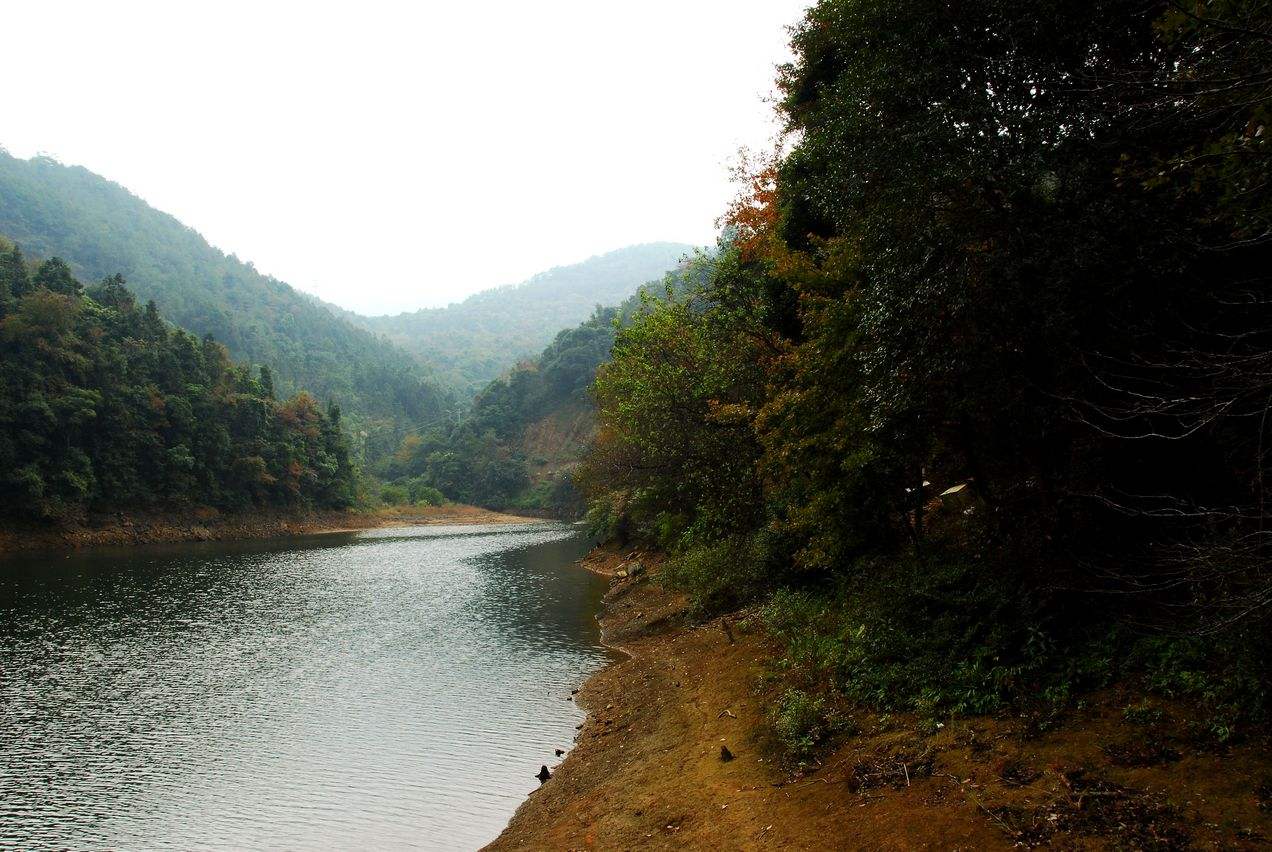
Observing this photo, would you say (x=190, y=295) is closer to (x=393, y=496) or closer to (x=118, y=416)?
(x=393, y=496)

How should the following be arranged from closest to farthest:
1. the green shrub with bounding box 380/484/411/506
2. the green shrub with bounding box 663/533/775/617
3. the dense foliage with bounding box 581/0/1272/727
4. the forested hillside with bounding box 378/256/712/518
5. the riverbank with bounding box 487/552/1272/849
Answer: the riverbank with bounding box 487/552/1272/849 → the dense foliage with bounding box 581/0/1272/727 → the green shrub with bounding box 663/533/775/617 → the green shrub with bounding box 380/484/411/506 → the forested hillside with bounding box 378/256/712/518

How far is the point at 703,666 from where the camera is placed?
17062 mm

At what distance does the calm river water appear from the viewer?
12.4 m

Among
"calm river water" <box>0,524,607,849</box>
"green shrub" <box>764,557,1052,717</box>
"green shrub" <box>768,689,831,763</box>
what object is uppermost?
"green shrub" <box>764,557,1052,717</box>

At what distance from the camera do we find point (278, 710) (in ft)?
61.4

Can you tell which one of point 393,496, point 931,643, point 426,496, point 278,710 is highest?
point 931,643

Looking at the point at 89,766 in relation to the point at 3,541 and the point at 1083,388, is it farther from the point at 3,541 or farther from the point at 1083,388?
the point at 3,541

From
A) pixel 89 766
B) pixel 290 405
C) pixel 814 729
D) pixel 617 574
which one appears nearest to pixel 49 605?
pixel 89 766

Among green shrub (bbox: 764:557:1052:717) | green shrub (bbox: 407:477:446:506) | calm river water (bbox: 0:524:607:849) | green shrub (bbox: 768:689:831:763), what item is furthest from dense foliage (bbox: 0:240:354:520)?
green shrub (bbox: 764:557:1052:717)

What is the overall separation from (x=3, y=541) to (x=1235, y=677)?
7642cm

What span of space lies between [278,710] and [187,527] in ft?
216

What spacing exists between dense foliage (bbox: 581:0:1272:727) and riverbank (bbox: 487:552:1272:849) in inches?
31.9

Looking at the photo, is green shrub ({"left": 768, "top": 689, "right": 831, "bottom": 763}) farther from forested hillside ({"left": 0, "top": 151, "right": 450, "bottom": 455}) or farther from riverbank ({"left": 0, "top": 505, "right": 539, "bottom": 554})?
forested hillside ({"left": 0, "top": 151, "right": 450, "bottom": 455})

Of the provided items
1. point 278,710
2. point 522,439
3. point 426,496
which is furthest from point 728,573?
point 522,439
